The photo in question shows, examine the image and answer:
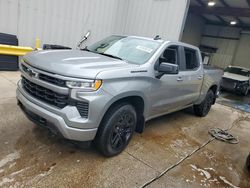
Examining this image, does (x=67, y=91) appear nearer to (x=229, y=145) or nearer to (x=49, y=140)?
(x=49, y=140)

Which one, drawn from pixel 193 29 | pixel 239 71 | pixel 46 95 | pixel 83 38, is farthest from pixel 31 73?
pixel 193 29

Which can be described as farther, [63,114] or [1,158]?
[1,158]

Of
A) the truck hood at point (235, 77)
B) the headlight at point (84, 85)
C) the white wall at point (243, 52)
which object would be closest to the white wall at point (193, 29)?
the white wall at point (243, 52)

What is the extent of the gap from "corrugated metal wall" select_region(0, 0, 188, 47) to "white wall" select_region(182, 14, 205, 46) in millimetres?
10999

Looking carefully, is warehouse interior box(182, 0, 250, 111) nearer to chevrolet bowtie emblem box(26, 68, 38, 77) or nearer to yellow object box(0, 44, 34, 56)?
yellow object box(0, 44, 34, 56)

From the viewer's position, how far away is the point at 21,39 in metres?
7.30

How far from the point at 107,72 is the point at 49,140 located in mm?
1490

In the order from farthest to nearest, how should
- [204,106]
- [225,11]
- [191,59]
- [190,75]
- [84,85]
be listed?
[225,11] < [204,106] < [191,59] < [190,75] < [84,85]

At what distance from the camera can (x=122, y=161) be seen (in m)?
3.21

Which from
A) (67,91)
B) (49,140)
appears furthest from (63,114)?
(49,140)

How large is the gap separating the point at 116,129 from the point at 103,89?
2.35ft

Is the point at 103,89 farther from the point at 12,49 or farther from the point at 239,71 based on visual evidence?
the point at 239,71

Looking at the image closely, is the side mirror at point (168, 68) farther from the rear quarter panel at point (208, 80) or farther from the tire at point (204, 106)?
the tire at point (204, 106)

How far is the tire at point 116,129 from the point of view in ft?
9.62
